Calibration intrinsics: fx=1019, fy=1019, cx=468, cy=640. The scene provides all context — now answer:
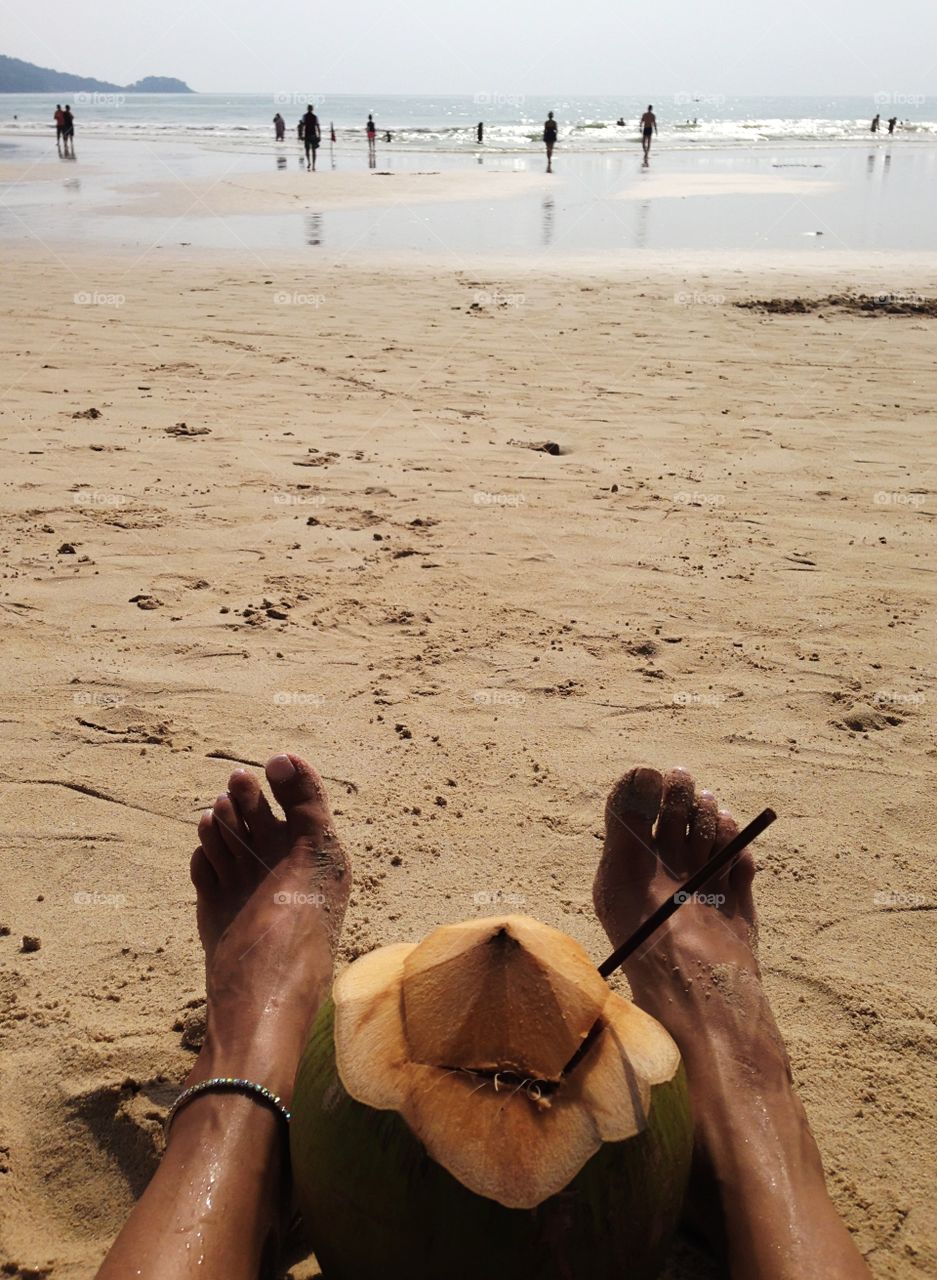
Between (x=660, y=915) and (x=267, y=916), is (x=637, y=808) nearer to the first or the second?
(x=267, y=916)

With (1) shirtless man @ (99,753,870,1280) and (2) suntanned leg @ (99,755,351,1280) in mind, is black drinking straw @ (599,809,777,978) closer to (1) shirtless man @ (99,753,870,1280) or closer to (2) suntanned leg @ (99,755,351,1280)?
(1) shirtless man @ (99,753,870,1280)

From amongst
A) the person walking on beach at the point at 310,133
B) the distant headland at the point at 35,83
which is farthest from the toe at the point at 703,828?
the distant headland at the point at 35,83

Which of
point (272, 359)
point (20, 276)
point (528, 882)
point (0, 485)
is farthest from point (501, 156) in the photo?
point (528, 882)

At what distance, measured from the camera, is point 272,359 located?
22.1 ft

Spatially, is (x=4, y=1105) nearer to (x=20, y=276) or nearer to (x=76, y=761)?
(x=76, y=761)

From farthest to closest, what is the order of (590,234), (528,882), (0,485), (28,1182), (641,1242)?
(590,234) → (0,485) → (528,882) → (28,1182) → (641,1242)

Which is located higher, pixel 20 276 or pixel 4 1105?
pixel 20 276

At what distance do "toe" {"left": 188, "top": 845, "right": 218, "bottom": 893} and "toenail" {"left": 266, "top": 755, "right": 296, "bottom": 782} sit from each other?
23 cm

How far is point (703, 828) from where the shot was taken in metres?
2.33

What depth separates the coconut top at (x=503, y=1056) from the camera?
3.63 feet

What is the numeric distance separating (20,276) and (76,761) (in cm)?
866

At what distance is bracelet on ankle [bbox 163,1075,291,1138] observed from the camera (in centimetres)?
169

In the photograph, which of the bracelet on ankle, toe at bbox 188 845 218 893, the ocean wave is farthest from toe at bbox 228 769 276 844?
the ocean wave

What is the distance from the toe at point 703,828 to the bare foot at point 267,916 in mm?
788
